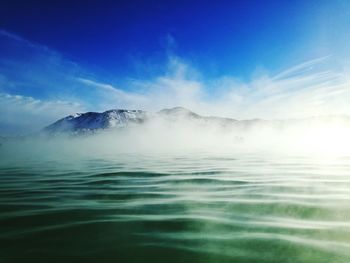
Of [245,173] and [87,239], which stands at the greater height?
[245,173]

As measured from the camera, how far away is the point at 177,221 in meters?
6.65

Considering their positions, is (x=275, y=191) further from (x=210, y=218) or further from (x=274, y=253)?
(x=274, y=253)

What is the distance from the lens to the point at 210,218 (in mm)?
6910

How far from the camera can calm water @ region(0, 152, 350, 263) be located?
4910 millimetres

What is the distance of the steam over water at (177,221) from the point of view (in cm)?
491

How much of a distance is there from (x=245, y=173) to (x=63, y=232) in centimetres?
944

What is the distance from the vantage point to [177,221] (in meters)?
6.65

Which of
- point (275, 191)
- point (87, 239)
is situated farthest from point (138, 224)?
point (275, 191)

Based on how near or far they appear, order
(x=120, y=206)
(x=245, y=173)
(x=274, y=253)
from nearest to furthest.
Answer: (x=274, y=253), (x=120, y=206), (x=245, y=173)

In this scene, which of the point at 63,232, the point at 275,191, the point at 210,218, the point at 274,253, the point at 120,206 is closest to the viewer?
the point at 274,253

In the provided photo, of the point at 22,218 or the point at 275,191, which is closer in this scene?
the point at 22,218

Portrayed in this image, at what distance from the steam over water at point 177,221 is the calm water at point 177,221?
0.05 ft

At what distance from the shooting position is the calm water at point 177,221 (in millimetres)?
4910

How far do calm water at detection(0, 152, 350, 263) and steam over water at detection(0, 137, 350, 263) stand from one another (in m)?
0.01
